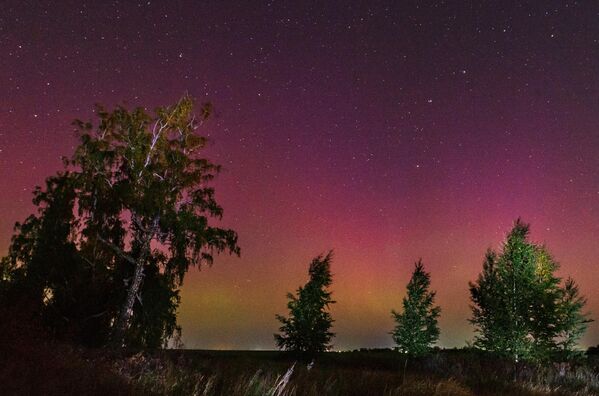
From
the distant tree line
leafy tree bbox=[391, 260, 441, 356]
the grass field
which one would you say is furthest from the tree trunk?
leafy tree bbox=[391, 260, 441, 356]

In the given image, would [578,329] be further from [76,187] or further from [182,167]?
[76,187]

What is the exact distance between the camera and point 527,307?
3197cm

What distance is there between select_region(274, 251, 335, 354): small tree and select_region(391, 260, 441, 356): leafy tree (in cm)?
636

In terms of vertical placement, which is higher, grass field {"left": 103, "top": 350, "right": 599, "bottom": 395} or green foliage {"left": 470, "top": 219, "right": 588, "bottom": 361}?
green foliage {"left": 470, "top": 219, "right": 588, "bottom": 361}

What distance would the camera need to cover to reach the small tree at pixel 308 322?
110ft

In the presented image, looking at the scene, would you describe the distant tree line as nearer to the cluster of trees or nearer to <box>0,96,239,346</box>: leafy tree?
<box>0,96,239,346</box>: leafy tree

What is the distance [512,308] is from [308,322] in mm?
13108

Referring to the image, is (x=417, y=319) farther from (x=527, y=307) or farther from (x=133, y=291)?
(x=133, y=291)

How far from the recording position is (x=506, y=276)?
32.8 meters

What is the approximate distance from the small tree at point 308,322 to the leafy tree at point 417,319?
636 centimetres

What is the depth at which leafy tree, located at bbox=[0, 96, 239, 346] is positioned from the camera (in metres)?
24.9

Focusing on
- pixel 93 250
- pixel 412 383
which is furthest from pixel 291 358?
pixel 412 383

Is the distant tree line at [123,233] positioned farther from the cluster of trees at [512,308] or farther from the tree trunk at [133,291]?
the cluster of trees at [512,308]

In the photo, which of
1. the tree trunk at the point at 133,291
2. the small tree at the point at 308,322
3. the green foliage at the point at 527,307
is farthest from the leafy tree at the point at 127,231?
the green foliage at the point at 527,307
